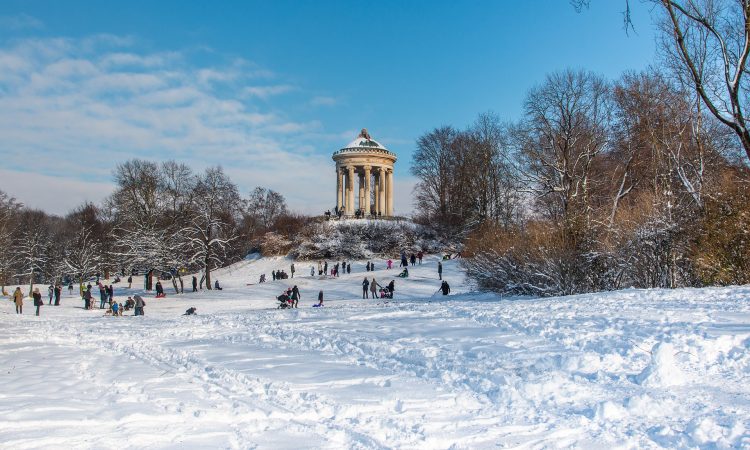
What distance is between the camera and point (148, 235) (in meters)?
35.2

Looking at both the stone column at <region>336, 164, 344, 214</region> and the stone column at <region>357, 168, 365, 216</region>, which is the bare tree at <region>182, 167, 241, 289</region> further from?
the stone column at <region>357, 168, 365, 216</region>

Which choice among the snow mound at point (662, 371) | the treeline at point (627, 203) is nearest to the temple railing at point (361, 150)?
the treeline at point (627, 203)

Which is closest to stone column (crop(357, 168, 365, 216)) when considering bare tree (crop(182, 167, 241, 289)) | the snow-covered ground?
bare tree (crop(182, 167, 241, 289))

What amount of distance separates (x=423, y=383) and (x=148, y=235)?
106 ft

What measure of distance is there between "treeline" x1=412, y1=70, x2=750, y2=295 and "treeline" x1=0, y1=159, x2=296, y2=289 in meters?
19.0

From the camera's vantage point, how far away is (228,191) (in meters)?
39.8

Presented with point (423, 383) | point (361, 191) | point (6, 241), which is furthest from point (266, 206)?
point (423, 383)

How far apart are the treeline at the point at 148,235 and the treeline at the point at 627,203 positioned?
1897 centimetres

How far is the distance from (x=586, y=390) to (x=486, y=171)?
34646 millimetres

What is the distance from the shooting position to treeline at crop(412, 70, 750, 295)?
13812 mm

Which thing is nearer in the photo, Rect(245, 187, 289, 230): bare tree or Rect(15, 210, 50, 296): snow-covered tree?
Rect(15, 210, 50, 296): snow-covered tree

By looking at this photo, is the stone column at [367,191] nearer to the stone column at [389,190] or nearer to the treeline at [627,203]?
the stone column at [389,190]

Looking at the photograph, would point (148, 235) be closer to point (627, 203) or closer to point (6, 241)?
Result: point (6, 241)

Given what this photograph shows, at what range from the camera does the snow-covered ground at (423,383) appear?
490cm
